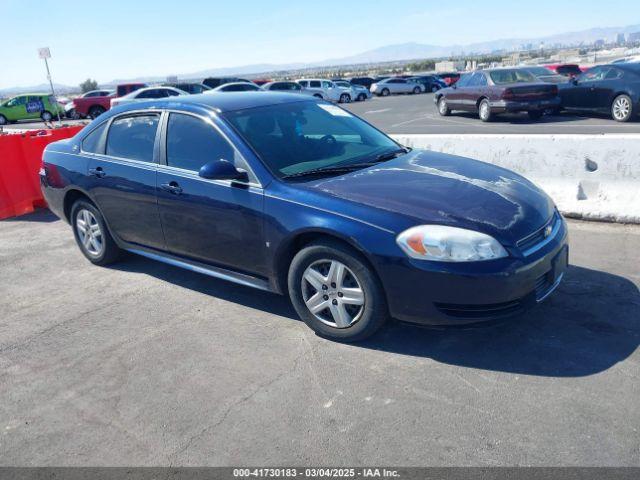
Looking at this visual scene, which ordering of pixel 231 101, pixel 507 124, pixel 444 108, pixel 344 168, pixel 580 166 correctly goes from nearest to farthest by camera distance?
pixel 344 168 < pixel 231 101 < pixel 580 166 < pixel 507 124 < pixel 444 108

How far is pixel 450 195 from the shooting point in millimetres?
3764

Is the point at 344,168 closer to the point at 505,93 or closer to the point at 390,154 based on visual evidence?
the point at 390,154

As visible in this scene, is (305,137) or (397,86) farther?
(397,86)

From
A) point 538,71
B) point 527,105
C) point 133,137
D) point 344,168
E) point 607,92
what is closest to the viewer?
point 344,168

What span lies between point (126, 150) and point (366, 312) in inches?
110

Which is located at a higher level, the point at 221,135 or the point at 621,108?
the point at 221,135

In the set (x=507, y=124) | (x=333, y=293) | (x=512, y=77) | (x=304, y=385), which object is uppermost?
(x=512, y=77)

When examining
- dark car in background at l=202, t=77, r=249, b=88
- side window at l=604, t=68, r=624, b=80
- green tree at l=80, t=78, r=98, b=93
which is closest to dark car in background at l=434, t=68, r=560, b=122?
side window at l=604, t=68, r=624, b=80

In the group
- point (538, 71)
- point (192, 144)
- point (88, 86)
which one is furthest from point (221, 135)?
point (88, 86)

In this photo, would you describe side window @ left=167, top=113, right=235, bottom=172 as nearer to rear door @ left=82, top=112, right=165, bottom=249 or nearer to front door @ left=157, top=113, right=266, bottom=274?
front door @ left=157, top=113, right=266, bottom=274

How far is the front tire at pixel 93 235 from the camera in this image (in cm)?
549

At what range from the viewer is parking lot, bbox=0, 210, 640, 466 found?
112 inches

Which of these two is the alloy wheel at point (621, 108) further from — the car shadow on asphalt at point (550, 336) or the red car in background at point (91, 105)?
the red car in background at point (91, 105)

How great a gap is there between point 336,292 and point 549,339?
4.72ft
